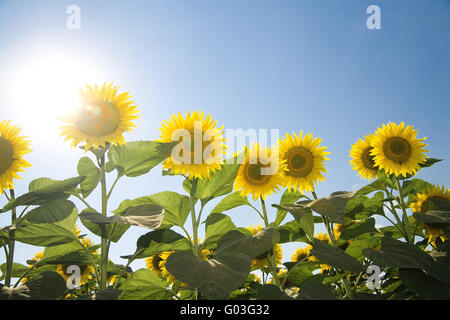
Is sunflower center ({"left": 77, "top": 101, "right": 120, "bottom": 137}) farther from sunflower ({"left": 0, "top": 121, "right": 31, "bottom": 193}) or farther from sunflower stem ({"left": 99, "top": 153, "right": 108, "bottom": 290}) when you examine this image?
sunflower ({"left": 0, "top": 121, "right": 31, "bottom": 193})

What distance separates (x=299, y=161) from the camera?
261 cm

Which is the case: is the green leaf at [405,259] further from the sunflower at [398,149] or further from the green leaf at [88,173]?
the green leaf at [88,173]

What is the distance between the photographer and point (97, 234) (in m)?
1.78

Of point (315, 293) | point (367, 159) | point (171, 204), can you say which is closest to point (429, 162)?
point (367, 159)

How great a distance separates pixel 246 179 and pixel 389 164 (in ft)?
4.59

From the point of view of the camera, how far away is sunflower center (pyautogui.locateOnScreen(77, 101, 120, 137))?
70.2 inches

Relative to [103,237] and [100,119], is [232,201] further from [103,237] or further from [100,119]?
[100,119]

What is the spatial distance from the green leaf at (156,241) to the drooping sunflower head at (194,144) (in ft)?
1.23

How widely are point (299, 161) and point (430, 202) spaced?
3.86 ft

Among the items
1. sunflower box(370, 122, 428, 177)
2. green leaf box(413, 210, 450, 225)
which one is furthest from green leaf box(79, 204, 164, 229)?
sunflower box(370, 122, 428, 177)

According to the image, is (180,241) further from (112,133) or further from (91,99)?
(91,99)

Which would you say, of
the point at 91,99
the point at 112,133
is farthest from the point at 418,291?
the point at 91,99

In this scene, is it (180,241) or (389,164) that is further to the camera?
(389,164)

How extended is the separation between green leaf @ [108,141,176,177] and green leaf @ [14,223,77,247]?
1.48ft
